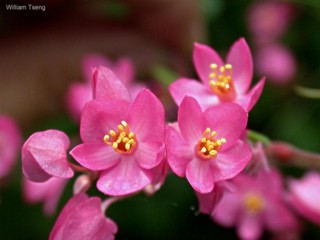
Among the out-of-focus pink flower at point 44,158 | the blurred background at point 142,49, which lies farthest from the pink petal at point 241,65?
the blurred background at point 142,49

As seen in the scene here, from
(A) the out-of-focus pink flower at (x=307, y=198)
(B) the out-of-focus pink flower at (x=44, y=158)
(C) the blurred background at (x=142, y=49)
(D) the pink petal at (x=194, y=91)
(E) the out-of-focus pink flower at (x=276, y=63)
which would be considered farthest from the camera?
(E) the out-of-focus pink flower at (x=276, y=63)

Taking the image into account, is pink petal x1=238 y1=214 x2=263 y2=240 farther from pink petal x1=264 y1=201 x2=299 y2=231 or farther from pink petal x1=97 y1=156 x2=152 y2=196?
pink petal x1=97 y1=156 x2=152 y2=196

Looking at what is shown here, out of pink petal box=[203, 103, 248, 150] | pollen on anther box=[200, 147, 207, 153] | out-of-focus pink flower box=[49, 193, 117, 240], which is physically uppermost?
pink petal box=[203, 103, 248, 150]

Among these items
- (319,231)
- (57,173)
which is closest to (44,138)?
(57,173)

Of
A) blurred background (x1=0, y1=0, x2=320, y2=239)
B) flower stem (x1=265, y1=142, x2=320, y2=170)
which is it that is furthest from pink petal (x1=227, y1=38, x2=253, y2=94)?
blurred background (x1=0, y1=0, x2=320, y2=239)

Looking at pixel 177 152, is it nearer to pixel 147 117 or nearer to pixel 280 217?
pixel 147 117

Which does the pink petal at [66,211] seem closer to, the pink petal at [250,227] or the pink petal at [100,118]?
the pink petal at [100,118]
